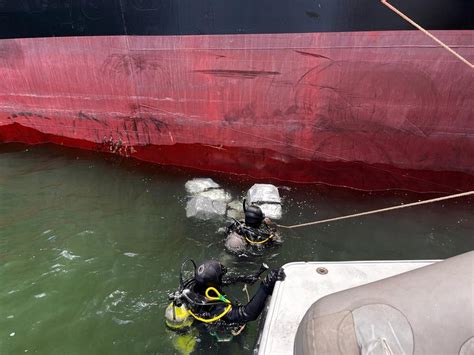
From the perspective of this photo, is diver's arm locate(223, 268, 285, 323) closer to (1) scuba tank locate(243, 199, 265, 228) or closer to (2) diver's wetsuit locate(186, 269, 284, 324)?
(2) diver's wetsuit locate(186, 269, 284, 324)

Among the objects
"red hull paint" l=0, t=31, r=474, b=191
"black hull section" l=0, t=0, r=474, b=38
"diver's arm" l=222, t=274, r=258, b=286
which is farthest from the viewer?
"red hull paint" l=0, t=31, r=474, b=191

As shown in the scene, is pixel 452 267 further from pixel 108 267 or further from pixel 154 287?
pixel 108 267

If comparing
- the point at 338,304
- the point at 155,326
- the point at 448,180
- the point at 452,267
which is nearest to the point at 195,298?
the point at 155,326

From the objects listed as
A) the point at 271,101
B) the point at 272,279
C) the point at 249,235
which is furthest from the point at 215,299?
the point at 271,101

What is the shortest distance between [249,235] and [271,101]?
246 cm

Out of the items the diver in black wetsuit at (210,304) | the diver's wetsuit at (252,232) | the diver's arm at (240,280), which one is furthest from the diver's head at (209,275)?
the diver's wetsuit at (252,232)

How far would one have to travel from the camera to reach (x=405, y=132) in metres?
5.44

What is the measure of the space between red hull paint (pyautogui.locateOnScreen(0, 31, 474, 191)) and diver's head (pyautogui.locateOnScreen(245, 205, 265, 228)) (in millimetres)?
1814

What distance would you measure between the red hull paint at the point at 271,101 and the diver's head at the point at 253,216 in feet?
5.95

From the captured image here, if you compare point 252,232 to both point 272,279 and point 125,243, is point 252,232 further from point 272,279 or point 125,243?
point 125,243

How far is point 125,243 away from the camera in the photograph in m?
5.08

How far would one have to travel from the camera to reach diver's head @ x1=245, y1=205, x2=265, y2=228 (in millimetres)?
4566

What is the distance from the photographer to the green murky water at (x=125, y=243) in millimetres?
3846

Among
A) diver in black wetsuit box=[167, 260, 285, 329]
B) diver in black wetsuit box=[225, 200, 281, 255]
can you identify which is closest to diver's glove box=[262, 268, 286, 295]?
diver in black wetsuit box=[167, 260, 285, 329]
